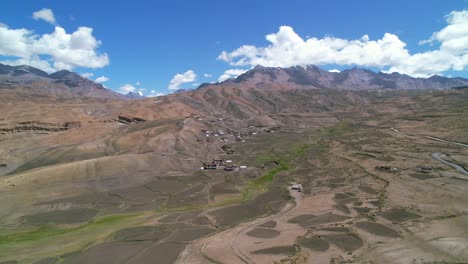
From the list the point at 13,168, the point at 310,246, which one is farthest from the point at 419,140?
the point at 13,168

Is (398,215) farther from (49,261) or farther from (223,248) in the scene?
(49,261)

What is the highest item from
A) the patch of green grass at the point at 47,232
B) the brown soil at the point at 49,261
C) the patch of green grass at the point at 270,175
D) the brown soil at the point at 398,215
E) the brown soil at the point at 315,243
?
the patch of green grass at the point at 270,175

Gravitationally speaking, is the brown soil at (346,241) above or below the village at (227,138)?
below

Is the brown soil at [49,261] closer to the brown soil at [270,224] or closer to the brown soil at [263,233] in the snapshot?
the brown soil at [263,233]

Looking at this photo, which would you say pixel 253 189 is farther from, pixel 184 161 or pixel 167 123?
pixel 167 123

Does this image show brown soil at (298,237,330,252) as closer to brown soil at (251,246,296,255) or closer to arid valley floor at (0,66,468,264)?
arid valley floor at (0,66,468,264)

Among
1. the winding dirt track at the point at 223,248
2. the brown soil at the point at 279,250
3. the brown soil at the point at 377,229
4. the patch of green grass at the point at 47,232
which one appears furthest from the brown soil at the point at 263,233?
the patch of green grass at the point at 47,232

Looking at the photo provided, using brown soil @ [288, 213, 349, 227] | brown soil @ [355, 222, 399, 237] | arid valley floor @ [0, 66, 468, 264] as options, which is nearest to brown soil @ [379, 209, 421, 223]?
arid valley floor @ [0, 66, 468, 264]
